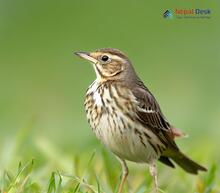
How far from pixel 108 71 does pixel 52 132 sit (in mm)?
2738

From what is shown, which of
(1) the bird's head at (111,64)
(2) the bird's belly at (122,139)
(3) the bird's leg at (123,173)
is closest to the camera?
(3) the bird's leg at (123,173)

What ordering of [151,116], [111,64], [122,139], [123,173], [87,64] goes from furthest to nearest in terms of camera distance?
[87,64] → [111,64] → [151,116] → [123,173] → [122,139]

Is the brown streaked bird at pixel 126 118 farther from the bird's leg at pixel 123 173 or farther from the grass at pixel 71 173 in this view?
the grass at pixel 71 173

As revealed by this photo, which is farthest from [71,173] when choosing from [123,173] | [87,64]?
[87,64]

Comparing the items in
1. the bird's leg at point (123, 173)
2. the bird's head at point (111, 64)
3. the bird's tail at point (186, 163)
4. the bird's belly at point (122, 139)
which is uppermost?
the bird's head at point (111, 64)

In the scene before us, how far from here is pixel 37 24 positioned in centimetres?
1836

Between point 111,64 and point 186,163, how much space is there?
3.59ft

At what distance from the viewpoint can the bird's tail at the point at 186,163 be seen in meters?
9.21

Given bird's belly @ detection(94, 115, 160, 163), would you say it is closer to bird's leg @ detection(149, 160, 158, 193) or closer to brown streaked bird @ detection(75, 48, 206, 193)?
brown streaked bird @ detection(75, 48, 206, 193)

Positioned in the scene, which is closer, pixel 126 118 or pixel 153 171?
pixel 126 118

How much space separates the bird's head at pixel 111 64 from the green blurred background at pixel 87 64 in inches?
41.9

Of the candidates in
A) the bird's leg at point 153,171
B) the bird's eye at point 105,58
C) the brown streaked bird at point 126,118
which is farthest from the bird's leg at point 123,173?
the bird's eye at point 105,58

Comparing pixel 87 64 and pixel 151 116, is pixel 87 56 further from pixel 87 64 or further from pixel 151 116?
pixel 87 64

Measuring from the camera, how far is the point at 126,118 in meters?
8.61
